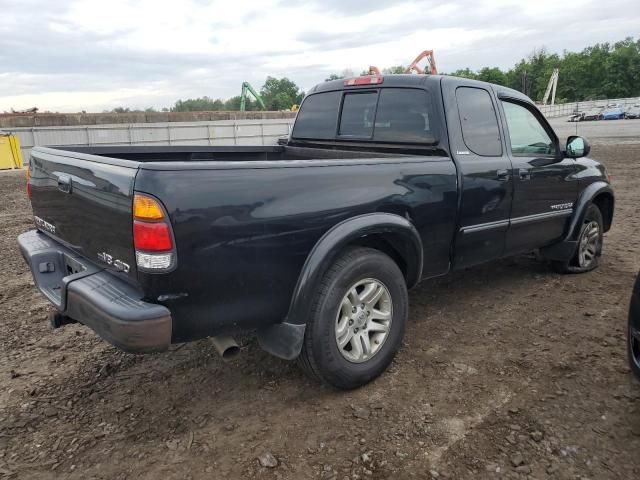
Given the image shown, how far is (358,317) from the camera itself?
9.97 ft

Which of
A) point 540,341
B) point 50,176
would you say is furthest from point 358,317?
point 50,176

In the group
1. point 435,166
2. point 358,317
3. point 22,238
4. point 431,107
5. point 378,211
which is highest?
point 431,107

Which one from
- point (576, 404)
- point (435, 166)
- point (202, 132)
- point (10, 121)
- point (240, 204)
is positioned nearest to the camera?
point (240, 204)

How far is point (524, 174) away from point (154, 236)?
3171 millimetres

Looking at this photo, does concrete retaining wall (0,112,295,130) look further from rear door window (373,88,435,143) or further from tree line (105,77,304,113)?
tree line (105,77,304,113)

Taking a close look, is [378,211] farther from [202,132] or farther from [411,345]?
[202,132]

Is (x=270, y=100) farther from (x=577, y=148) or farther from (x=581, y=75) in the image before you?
(x=577, y=148)

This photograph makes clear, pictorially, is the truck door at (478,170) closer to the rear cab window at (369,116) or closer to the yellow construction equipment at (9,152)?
the rear cab window at (369,116)

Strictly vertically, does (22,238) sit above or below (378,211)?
below

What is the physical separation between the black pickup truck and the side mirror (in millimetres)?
28

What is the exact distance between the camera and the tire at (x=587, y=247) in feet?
16.7

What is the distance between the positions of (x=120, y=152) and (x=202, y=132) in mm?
22504

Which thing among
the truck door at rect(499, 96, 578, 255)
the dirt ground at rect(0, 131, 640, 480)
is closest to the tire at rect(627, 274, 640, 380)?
the dirt ground at rect(0, 131, 640, 480)

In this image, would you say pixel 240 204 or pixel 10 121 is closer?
pixel 240 204
